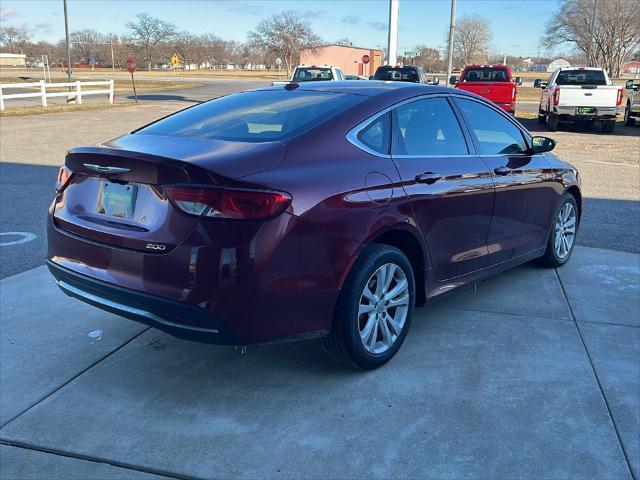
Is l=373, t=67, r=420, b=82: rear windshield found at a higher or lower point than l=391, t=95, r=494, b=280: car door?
higher

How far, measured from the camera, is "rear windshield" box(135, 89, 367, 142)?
11.5ft

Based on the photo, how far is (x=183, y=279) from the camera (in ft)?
9.52

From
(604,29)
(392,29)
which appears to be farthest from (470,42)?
(392,29)

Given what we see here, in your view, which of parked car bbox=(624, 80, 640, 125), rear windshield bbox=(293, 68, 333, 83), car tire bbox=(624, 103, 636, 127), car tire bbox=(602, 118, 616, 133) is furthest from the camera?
rear windshield bbox=(293, 68, 333, 83)

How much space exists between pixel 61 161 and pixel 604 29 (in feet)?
264

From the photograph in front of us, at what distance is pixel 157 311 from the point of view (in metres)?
3.01

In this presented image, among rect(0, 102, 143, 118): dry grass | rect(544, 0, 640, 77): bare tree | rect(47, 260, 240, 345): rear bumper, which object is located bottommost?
rect(47, 260, 240, 345): rear bumper

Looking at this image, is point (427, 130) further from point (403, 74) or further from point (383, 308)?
point (403, 74)

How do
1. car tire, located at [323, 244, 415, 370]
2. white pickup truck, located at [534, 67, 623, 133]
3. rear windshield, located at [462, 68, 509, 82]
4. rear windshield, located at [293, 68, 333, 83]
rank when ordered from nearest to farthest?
car tire, located at [323, 244, 415, 370] → white pickup truck, located at [534, 67, 623, 133] → rear windshield, located at [462, 68, 509, 82] → rear windshield, located at [293, 68, 333, 83]

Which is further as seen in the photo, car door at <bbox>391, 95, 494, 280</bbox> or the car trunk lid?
car door at <bbox>391, 95, 494, 280</bbox>

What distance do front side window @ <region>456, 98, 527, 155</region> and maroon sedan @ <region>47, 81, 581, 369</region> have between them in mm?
48

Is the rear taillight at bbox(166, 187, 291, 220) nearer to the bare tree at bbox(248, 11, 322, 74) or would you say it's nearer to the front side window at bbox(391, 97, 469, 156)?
the front side window at bbox(391, 97, 469, 156)

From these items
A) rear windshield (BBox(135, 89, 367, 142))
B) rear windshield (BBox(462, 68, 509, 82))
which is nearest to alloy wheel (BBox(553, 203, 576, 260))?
rear windshield (BBox(135, 89, 367, 142))

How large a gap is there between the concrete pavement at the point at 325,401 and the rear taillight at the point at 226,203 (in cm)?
110
